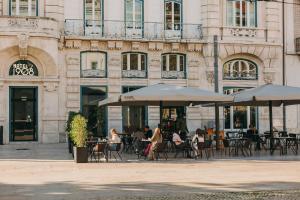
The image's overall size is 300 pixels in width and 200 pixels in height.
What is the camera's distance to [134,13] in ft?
98.5

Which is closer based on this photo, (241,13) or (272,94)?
(272,94)

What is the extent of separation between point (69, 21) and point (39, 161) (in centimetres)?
1259

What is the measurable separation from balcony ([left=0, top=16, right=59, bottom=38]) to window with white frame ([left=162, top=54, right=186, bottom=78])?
6.46m

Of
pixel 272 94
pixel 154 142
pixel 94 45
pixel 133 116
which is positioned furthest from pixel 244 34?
pixel 154 142

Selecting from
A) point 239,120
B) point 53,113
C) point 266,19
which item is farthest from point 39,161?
point 266,19

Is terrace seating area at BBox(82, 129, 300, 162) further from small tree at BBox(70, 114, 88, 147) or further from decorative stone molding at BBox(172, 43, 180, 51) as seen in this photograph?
decorative stone molding at BBox(172, 43, 180, 51)

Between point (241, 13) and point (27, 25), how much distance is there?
471 inches

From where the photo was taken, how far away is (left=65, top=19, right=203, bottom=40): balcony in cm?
2894

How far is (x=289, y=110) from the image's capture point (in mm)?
31969

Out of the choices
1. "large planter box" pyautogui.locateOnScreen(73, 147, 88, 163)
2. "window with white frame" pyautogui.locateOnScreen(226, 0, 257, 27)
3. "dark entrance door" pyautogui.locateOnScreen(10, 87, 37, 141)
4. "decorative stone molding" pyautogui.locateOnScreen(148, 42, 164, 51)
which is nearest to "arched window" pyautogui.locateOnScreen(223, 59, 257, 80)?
"window with white frame" pyautogui.locateOnScreen(226, 0, 257, 27)

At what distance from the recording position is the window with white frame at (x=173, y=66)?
30281mm

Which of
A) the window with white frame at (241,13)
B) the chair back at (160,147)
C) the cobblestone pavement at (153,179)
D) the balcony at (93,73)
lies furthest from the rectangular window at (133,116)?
the chair back at (160,147)

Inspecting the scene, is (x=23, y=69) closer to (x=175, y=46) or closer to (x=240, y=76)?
(x=175, y=46)

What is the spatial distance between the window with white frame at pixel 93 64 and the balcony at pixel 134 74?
3.70 ft
